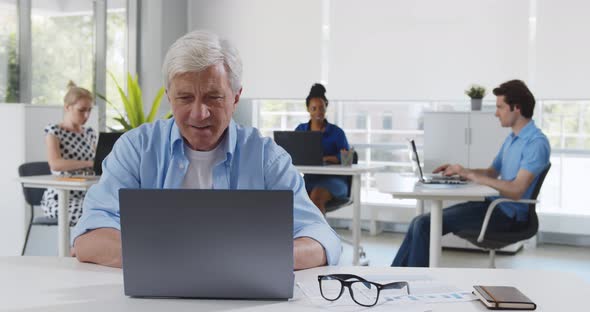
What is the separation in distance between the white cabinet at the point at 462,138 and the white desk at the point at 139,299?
→ 4.73m

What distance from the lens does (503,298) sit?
137cm

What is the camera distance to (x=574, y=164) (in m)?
6.82

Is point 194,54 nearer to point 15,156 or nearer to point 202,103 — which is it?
point 202,103

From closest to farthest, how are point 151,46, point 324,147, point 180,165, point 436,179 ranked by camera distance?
point 180,165, point 436,179, point 324,147, point 151,46

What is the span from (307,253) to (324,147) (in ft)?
14.0

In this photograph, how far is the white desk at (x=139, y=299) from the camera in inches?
52.7

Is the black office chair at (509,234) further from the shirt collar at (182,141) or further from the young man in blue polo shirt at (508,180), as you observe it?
the shirt collar at (182,141)

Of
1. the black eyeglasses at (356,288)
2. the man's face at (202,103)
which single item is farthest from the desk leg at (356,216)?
the black eyeglasses at (356,288)

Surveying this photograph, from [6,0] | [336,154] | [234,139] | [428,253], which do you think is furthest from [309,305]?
[6,0]

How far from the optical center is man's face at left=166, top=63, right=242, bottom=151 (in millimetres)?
1792

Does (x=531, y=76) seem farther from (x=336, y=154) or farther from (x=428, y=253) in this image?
(x=428, y=253)

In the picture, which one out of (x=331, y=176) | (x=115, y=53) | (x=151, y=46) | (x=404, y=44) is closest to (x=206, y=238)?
(x=331, y=176)

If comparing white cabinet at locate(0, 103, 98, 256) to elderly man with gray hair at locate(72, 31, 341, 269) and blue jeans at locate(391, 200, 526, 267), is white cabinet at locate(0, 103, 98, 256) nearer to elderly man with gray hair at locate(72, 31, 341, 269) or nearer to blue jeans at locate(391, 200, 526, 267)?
blue jeans at locate(391, 200, 526, 267)

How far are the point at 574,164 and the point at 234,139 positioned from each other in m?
5.72
